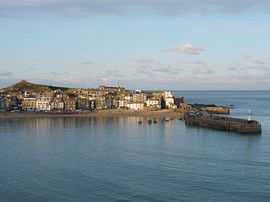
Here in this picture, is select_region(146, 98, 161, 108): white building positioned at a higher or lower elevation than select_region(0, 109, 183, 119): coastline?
higher

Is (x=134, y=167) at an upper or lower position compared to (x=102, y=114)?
lower

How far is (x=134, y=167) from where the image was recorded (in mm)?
45094

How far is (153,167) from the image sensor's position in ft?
147

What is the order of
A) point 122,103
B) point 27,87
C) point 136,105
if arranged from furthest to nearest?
1. point 27,87
2. point 122,103
3. point 136,105

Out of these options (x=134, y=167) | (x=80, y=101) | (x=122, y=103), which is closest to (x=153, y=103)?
(x=122, y=103)

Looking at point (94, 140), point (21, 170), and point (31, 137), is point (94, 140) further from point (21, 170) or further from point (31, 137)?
Answer: point (21, 170)

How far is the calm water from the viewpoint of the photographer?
35312mm

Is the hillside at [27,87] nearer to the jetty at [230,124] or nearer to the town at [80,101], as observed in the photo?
the town at [80,101]

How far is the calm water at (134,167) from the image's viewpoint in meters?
35.3

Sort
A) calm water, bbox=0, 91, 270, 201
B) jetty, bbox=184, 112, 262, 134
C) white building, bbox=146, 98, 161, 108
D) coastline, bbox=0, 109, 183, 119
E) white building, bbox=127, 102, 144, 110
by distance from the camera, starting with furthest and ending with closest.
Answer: white building, bbox=146, 98, 161, 108, white building, bbox=127, 102, 144, 110, coastline, bbox=0, 109, 183, 119, jetty, bbox=184, 112, 262, 134, calm water, bbox=0, 91, 270, 201

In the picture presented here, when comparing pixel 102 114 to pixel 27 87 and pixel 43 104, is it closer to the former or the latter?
pixel 43 104

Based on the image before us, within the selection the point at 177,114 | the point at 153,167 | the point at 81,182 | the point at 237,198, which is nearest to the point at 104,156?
the point at 153,167

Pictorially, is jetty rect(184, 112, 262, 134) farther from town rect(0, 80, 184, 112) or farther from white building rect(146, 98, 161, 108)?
town rect(0, 80, 184, 112)

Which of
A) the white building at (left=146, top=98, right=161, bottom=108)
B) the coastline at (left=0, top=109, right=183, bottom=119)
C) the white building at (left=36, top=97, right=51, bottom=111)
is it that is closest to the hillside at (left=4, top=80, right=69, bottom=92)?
the white building at (left=36, top=97, right=51, bottom=111)
